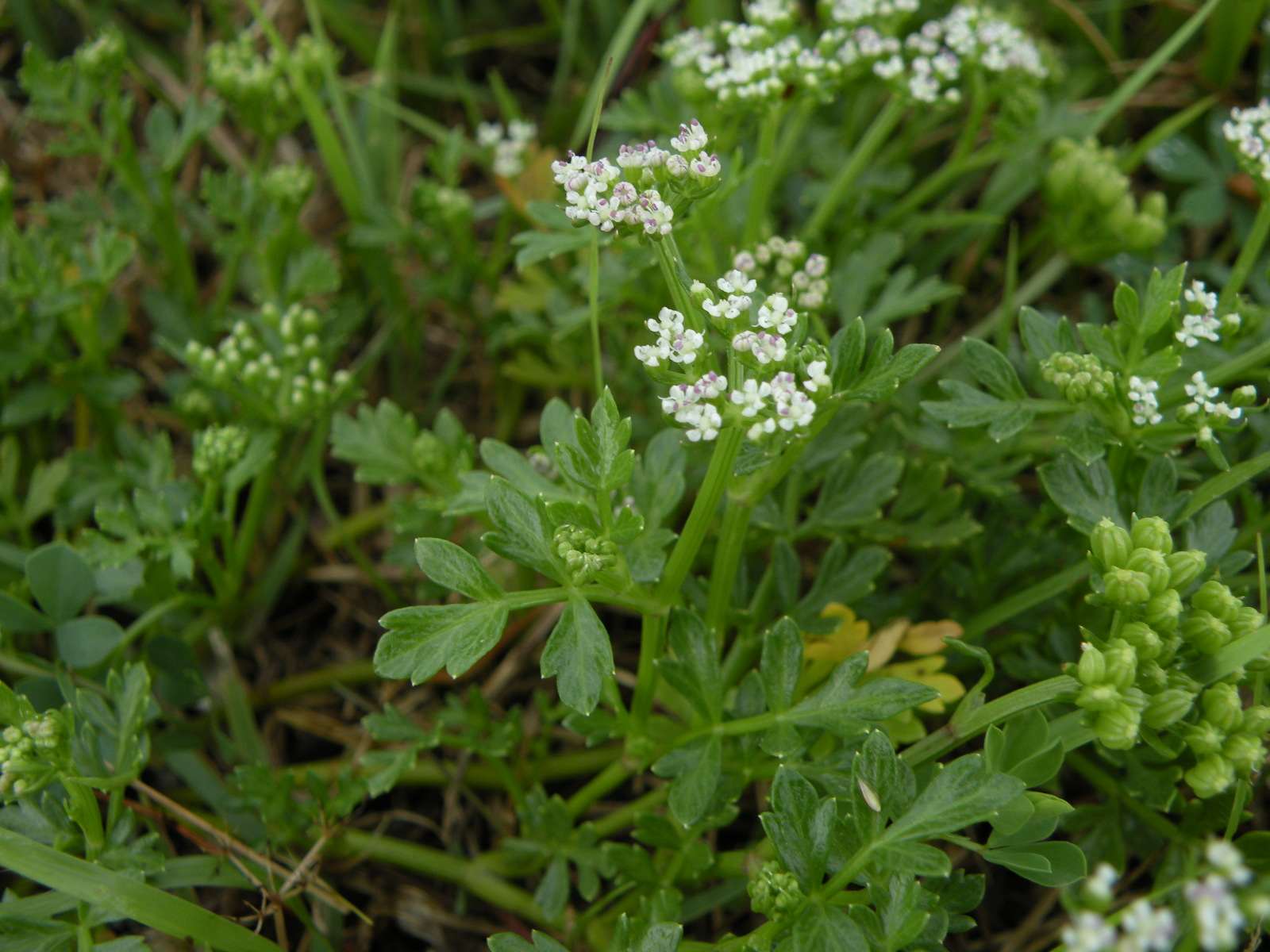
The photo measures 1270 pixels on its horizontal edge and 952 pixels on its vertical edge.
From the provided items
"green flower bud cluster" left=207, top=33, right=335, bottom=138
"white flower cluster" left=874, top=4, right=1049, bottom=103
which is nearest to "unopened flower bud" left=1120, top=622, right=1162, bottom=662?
"white flower cluster" left=874, top=4, right=1049, bottom=103

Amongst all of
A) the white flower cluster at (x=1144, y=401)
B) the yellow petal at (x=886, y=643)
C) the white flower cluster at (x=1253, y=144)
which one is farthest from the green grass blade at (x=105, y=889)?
the white flower cluster at (x=1253, y=144)

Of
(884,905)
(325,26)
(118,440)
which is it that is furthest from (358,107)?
(884,905)

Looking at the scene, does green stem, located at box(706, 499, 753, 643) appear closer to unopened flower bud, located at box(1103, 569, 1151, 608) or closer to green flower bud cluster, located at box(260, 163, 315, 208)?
unopened flower bud, located at box(1103, 569, 1151, 608)

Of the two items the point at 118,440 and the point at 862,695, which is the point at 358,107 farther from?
the point at 862,695

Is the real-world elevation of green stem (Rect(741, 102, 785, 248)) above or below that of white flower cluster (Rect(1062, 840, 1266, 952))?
above

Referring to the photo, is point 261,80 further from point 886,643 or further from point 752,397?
point 886,643

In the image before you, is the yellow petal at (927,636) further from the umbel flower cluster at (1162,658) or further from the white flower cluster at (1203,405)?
the white flower cluster at (1203,405)

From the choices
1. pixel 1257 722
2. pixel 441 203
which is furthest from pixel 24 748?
pixel 1257 722
